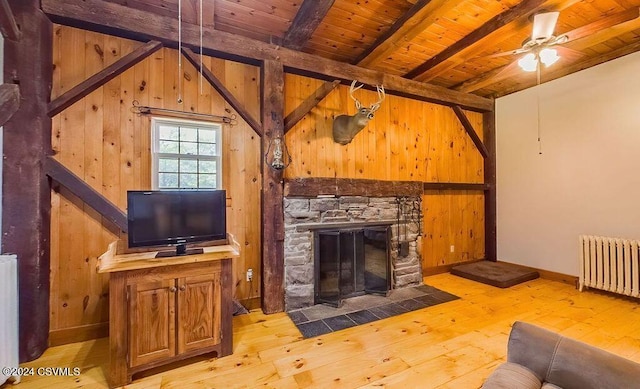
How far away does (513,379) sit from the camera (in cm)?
136

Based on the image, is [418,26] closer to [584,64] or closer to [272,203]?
[272,203]

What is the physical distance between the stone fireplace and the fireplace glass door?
0.16ft

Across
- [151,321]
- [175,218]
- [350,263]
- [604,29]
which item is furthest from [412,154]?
[151,321]

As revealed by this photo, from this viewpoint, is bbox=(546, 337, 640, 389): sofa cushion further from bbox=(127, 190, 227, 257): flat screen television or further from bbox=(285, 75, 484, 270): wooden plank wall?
bbox=(285, 75, 484, 270): wooden plank wall

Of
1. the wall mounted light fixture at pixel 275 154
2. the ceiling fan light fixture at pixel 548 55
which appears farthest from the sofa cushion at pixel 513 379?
the ceiling fan light fixture at pixel 548 55

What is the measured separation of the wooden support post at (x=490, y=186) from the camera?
198 inches

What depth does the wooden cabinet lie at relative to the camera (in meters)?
1.93

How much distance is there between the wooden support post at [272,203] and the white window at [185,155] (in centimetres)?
55

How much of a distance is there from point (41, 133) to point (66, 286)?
140 cm

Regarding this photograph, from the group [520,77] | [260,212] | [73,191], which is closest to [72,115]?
[73,191]

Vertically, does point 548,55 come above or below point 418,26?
below

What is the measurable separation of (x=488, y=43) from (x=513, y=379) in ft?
11.2

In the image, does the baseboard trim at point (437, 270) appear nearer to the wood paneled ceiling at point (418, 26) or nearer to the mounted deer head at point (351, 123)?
the mounted deer head at point (351, 123)

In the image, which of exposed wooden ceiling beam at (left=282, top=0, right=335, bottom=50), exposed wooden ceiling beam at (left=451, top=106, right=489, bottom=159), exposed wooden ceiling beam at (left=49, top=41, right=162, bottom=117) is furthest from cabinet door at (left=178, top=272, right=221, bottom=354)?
exposed wooden ceiling beam at (left=451, top=106, right=489, bottom=159)
